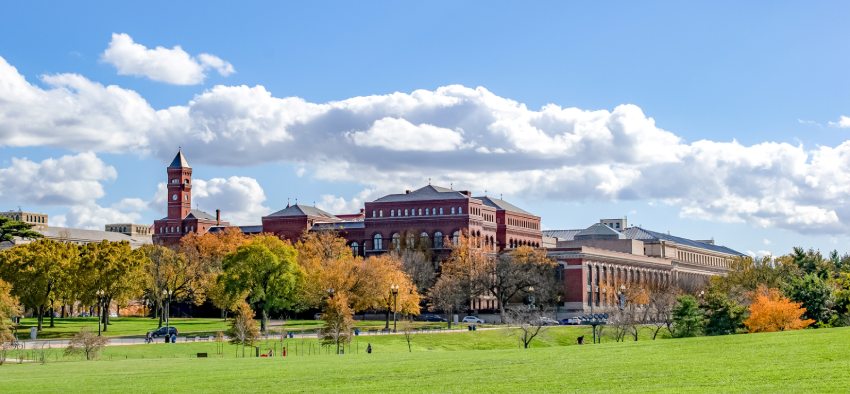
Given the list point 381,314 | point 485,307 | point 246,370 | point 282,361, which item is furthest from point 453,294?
point 246,370

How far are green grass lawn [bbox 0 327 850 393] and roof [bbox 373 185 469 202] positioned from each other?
9730cm

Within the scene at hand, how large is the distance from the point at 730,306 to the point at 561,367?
45.6 meters

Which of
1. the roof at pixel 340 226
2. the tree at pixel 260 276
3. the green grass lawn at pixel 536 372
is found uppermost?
the roof at pixel 340 226

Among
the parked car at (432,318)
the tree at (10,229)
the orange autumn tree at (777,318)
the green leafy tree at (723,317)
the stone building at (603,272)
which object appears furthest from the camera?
the stone building at (603,272)

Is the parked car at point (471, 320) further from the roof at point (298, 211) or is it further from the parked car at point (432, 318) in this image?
the roof at point (298, 211)

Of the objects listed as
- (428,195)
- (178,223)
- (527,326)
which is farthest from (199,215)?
(527,326)

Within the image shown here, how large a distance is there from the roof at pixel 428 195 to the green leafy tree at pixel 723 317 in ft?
232

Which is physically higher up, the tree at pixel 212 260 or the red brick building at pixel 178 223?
the red brick building at pixel 178 223

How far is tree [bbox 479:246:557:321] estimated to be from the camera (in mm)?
140375

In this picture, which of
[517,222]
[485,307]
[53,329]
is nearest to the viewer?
[53,329]

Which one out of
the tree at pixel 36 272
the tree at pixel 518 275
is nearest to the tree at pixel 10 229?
the tree at pixel 36 272

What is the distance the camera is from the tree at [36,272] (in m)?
109

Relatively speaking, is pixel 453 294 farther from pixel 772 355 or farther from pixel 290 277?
pixel 772 355

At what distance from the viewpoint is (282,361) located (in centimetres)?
5984
